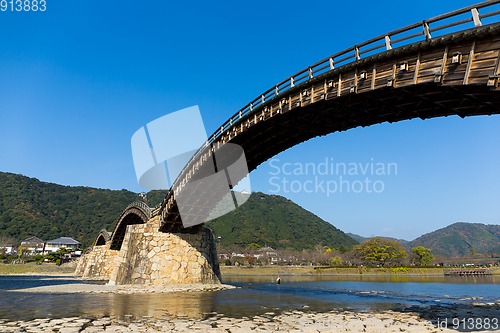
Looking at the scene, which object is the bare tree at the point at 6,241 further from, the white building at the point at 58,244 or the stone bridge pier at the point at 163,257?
the stone bridge pier at the point at 163,257

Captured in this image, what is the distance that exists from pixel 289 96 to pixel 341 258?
9210 centimetres

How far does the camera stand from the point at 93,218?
15988 centimetres

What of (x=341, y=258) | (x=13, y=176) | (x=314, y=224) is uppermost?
(x=13, y=176)

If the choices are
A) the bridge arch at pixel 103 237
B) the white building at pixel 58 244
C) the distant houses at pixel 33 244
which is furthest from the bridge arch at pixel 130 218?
the distant houses at pixel 33 244

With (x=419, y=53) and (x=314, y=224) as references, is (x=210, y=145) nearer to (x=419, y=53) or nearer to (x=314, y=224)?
(x=419, y=53)

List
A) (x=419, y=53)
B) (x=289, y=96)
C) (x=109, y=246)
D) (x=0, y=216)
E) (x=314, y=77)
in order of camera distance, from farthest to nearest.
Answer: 1. (x=0, y=216)
2. (x=109, y=246)
3. (x=289, y=96)
4. (x=314, y=77)
5. (x=419, y=53)

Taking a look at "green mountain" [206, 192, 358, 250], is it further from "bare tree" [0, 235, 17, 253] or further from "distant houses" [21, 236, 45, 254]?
"bare tree" [0, 235, 17, 253]

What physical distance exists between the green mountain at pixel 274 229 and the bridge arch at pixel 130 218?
80115mm

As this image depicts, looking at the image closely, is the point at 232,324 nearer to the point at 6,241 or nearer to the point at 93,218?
the point at 6,241

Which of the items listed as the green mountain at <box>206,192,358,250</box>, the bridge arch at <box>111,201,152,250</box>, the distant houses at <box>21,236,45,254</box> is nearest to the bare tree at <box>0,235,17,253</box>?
the distant houses at <box>21,236,45,254</box>

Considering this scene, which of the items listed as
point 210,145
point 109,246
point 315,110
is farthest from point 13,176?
point 315,110

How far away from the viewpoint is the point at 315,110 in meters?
19.0

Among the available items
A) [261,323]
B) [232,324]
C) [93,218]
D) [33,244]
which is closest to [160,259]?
[232,324]

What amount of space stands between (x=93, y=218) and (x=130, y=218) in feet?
433
